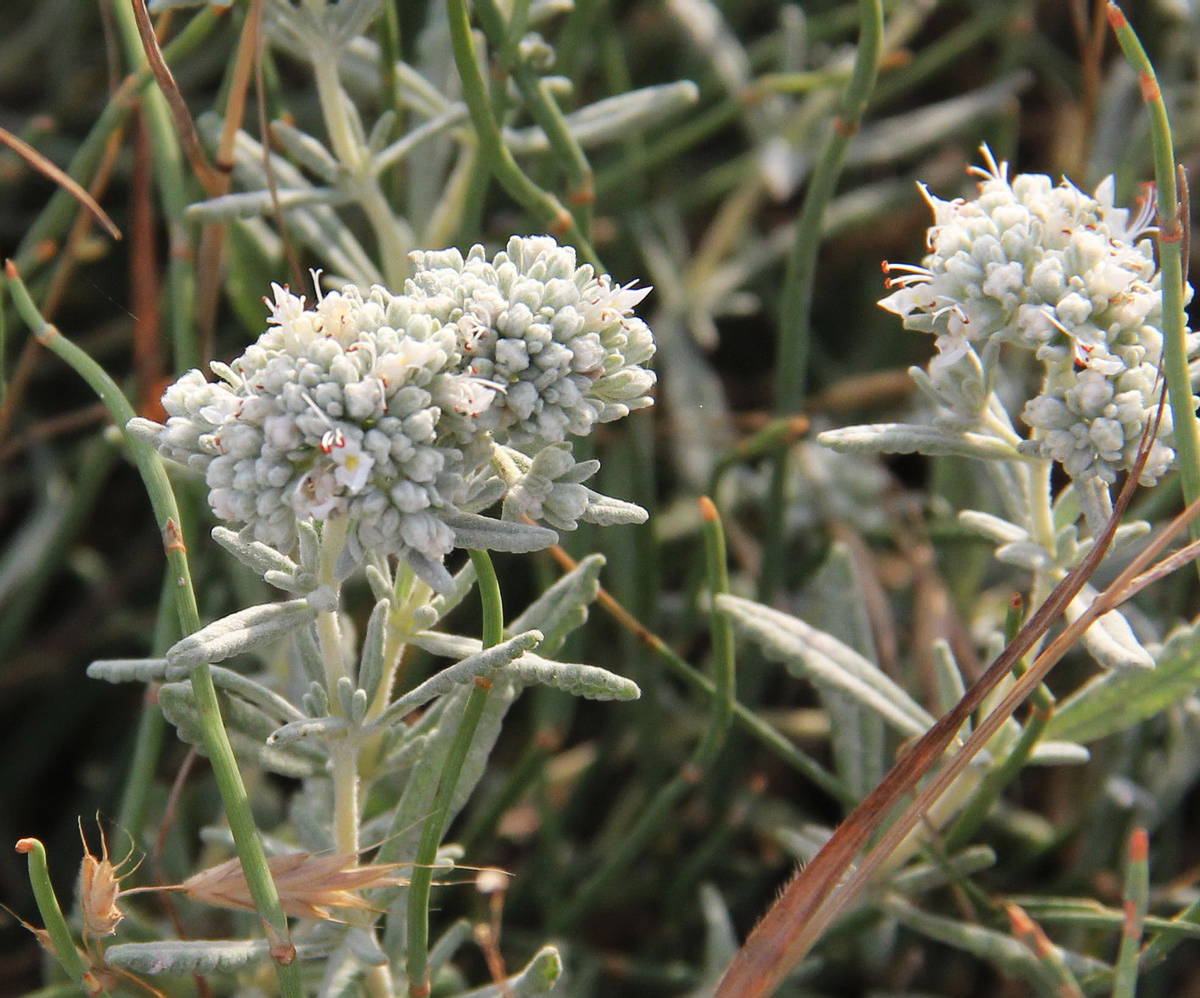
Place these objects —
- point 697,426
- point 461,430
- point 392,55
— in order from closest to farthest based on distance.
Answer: point 461,430 → point 392,55 → point 697,426

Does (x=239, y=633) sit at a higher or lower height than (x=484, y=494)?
lower

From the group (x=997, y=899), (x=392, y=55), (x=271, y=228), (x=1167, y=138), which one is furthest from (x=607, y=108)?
(x=997, y=899)

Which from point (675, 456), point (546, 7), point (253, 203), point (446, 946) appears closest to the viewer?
point (446, 946)

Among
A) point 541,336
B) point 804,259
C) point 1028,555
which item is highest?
point 541,336

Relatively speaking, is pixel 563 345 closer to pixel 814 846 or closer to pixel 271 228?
pixel 814 846

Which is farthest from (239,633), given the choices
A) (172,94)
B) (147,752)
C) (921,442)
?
(172,94)

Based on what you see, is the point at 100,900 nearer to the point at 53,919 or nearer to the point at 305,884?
the point at 53,919

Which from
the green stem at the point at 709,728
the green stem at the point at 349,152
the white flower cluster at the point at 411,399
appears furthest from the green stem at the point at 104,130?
the green stem at the point at 709,728

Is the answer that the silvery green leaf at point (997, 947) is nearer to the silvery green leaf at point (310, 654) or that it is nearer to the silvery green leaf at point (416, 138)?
the silvery green leaf at point (310, 654)
